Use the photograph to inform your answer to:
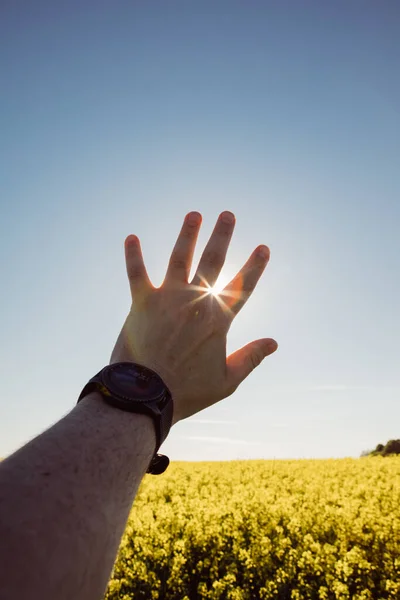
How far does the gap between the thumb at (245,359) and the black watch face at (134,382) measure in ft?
1.64

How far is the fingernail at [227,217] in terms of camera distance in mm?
1681

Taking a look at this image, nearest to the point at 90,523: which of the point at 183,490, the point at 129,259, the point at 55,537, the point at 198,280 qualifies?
the point at 55,537

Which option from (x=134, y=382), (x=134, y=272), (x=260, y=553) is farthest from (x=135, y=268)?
(x=260, y=553)

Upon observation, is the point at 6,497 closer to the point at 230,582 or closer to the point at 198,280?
the point at 198,280

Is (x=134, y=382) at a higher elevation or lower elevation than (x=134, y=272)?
lower

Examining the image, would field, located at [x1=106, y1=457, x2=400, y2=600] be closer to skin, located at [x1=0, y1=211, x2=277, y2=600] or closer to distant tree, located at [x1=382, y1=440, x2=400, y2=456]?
skin, located at [x1=0, y1=211, x2=277, y2=600]

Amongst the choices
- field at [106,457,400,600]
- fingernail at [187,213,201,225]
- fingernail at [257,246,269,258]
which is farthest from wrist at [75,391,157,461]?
field at [106,457,400,600]

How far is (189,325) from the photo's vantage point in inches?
60.7

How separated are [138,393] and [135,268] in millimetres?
769

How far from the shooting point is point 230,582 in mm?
4973

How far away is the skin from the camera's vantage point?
62 cm

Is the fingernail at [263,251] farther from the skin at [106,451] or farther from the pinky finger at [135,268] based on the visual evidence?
the pinky finger at [135,268]

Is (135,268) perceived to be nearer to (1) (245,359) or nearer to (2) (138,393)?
(1) (245,359)

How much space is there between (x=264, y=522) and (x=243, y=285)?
18.7 feet
